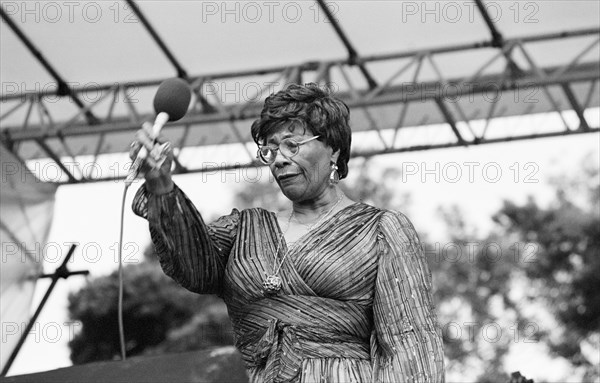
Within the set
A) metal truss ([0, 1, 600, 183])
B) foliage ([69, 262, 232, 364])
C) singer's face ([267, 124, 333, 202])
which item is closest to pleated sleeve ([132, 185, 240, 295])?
singer's face ([267, 124, 333, 202])

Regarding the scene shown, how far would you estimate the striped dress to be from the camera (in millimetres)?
3643

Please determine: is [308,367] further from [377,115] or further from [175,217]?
[377,115]

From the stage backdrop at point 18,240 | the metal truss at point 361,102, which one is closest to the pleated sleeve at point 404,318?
the stage backdrop at point 18,240

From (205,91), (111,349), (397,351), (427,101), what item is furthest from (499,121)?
(111,349)

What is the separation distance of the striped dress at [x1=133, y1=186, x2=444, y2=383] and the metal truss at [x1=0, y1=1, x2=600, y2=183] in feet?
22.6

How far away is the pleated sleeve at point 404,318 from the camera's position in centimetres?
362

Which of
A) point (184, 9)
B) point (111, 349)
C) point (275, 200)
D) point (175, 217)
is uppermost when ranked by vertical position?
point (275, 200)

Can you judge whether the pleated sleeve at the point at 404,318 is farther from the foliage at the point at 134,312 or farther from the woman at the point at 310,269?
the foliage at the point at 134,312

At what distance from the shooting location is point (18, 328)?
4.73 metres

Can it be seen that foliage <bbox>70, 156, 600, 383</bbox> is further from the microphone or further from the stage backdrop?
the microphone

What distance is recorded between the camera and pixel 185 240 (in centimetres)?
371

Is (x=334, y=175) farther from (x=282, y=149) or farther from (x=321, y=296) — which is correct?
(x=321, y=296)

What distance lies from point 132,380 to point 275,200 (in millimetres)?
23291

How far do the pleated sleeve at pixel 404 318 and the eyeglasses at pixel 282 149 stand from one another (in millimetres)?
332
